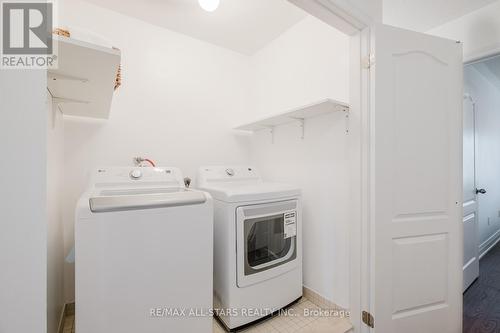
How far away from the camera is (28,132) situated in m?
0.65

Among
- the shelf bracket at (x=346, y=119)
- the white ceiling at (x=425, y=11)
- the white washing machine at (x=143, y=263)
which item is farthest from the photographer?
the white ceiling at (x=425, y=11)

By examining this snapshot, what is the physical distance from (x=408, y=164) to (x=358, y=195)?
36 cm

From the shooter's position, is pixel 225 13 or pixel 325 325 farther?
pixel 225 13

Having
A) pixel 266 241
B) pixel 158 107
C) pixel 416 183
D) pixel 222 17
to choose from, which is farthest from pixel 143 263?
pixel 222 17

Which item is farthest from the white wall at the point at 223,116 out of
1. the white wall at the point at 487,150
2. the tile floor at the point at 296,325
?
the white wall at the point at 487,150

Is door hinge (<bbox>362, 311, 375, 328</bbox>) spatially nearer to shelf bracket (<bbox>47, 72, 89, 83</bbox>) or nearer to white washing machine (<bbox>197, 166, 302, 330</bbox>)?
white washing machine (<bbox>197, 166, 302, 330</bbox>)

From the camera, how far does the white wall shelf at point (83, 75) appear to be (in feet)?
2.75

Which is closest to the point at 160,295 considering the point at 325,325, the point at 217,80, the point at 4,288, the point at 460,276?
the point at 4,288

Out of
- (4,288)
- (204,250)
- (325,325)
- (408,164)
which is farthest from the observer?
(325,325)

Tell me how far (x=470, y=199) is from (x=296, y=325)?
2.34 m

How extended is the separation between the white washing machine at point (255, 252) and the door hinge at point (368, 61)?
955 millimetres

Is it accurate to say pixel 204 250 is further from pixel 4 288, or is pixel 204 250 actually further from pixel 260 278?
pixel 4 288

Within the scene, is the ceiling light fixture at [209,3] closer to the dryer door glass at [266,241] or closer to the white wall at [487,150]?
the dryer door glass at [266,241]

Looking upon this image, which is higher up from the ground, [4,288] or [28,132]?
[28,132]
